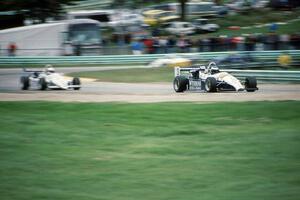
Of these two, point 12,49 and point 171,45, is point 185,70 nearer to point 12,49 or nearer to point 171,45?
point 171,45

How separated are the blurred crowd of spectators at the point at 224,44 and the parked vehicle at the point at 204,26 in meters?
10.2

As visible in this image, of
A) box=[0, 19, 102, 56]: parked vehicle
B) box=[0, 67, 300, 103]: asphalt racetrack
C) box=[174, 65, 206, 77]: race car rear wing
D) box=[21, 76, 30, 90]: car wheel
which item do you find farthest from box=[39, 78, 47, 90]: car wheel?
box=[0, 19, 102, 56]: parked vehicle

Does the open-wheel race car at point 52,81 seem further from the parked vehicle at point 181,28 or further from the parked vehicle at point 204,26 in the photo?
the parked vehicle at point 204,26

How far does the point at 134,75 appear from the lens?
3116cm

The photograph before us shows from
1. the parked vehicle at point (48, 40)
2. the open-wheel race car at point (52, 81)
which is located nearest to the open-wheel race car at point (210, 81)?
the open-wheel race car at point (52, 81)

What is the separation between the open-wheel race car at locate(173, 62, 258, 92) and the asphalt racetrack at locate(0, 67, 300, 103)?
1.04ft

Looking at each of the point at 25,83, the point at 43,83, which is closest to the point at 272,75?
the point at 43,83

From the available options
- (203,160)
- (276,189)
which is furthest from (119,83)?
(276,189)

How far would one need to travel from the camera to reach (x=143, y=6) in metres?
69.6

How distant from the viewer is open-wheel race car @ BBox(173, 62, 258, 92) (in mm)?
20641

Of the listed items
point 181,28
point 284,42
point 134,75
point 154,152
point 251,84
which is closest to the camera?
point 154,152

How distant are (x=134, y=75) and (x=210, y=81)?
10849 millimetres

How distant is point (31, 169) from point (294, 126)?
5532mm

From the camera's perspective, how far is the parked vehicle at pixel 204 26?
51219 mm
